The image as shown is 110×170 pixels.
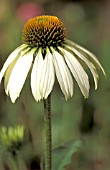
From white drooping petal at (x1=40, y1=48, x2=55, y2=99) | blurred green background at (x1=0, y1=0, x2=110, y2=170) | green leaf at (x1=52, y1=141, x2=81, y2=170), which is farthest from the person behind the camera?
blurred green background at (x1=0, y1=0, x2=110, y2=170)

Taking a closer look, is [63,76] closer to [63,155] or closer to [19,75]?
[19,75]

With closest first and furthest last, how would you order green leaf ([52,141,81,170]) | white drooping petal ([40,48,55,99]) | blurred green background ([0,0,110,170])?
white drooping petal ([40,48,55,99])
green leaf ([52,141,81,170])
blurred green background ([0,0,110,170])

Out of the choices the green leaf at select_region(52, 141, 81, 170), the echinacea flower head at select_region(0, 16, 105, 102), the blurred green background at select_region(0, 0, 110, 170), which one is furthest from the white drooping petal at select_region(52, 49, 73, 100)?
the blurred green background at select_region(0, 0, 110, 170)

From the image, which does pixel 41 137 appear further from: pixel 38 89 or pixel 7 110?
pixel 38 89

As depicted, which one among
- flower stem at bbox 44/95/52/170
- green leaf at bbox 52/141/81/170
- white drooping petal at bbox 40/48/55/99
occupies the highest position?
white drooping petal at bbox 40/48/55/99

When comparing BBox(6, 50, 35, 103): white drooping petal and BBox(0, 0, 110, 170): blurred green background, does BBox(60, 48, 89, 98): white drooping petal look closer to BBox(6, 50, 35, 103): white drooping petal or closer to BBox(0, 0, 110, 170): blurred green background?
BBox(6, 50, 35, 103): white drooping petal

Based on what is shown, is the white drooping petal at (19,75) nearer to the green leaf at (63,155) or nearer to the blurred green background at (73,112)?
the green leaf at (63,155)

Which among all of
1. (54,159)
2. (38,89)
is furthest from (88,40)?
(38,89)
